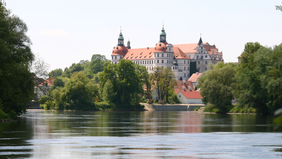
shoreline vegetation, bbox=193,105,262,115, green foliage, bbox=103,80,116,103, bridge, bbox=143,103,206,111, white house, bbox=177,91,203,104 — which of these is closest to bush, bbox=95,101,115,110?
green foliage, bbox=103,80,116,103

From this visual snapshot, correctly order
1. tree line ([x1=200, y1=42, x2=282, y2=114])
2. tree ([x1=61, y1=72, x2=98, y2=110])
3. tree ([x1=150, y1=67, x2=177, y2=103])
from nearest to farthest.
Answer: tree line ([x1=200, y1=42, x2=282, y2=114]), tree ([x1=61, y1=72, x2=98, y2=110]), tree ([x1=150, y1=67, x2=177, y2=103])

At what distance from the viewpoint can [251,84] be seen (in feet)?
238

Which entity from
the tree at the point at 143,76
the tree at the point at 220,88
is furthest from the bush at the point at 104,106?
the tree at the point at 220,88

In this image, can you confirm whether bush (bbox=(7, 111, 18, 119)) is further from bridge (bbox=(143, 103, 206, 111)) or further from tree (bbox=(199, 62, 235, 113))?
bridge (bbox=(143, 103, 206, 111))

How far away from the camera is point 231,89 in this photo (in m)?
83.7

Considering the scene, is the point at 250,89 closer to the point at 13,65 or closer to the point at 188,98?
the point at 13,65

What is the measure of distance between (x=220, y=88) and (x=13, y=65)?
1834 inches

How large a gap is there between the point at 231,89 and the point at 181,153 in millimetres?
64059

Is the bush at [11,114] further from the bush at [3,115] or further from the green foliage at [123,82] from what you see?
the green foliage at [123,82]

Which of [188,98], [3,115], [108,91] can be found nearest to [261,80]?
[3,115]

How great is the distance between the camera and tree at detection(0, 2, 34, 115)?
44.7 m

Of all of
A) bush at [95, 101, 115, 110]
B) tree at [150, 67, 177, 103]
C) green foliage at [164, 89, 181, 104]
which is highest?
tree at [150, 67, 177, 103]

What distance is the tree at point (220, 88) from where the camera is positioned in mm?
83688

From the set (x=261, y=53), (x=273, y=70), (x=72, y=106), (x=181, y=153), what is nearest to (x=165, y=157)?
(x=181, y=153)
